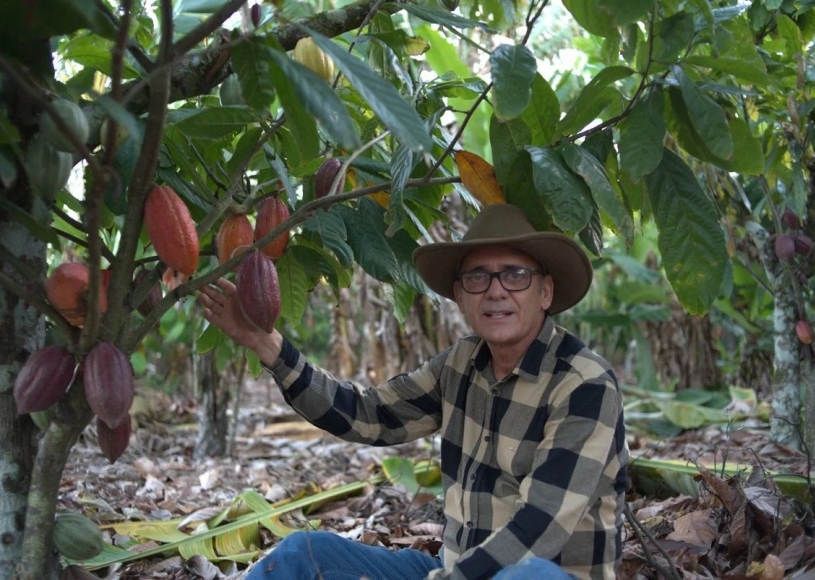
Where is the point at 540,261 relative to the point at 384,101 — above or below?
below

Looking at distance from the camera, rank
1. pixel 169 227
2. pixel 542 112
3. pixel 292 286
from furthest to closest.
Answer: pixel 292 286 < pixel 542 112 < pixel 169 227

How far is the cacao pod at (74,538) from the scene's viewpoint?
119 centimetres

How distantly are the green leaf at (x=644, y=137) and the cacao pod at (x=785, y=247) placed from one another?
5.22 feet

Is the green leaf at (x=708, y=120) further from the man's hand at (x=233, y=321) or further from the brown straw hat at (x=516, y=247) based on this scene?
the man's hand at (x=233, y=321)

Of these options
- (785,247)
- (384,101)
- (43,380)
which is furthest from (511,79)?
(785,247)

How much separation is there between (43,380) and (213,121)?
17.6 inches

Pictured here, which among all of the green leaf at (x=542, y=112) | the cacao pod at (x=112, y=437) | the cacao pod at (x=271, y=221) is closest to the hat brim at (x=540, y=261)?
the green leaf at (x=542, y=112)

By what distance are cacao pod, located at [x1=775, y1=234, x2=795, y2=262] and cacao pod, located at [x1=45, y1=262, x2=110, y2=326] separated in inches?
86.3

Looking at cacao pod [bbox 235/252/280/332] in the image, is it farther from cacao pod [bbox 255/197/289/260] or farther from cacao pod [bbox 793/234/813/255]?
cacao pod [bbox 793/234/813/255]

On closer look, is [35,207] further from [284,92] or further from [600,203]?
[600,203]

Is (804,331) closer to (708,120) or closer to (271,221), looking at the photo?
(708,120)

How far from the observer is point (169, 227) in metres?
1.11

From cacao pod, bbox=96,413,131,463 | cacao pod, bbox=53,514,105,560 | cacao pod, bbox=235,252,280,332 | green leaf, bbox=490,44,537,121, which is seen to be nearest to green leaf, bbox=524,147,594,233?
green leaf, bbox=490,44,537,121

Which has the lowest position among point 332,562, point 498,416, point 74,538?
point 332,562
